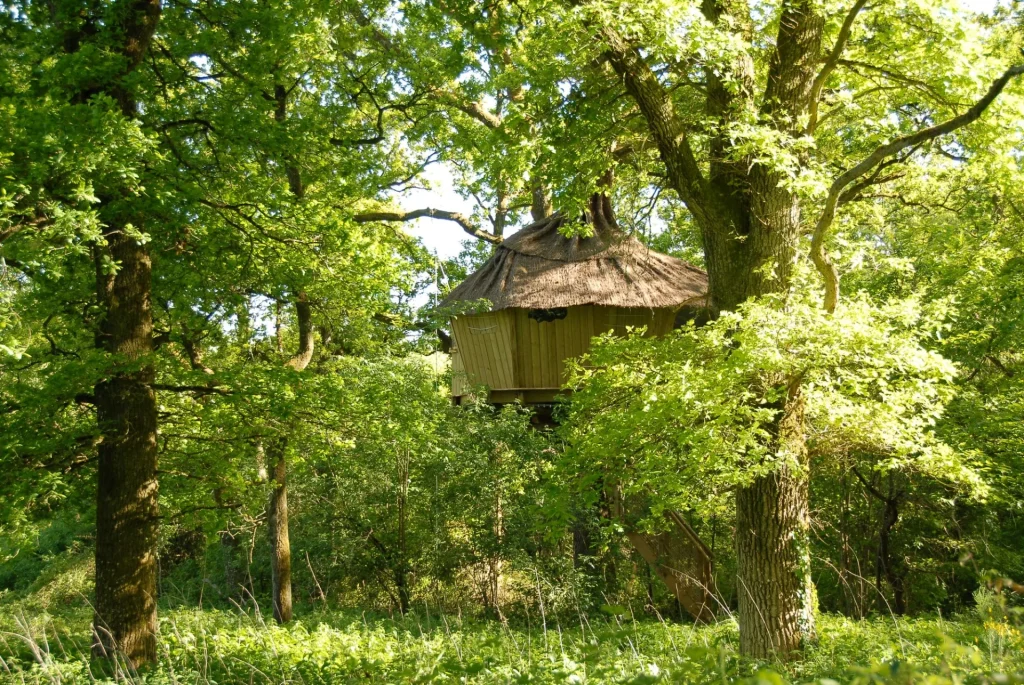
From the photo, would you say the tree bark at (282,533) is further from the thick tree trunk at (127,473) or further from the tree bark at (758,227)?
the tree bark at (758,227)

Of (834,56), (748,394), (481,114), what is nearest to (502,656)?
(748,394)

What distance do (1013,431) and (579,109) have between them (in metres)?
7.02

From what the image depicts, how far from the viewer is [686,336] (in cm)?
750

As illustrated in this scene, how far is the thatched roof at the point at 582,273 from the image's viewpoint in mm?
14352

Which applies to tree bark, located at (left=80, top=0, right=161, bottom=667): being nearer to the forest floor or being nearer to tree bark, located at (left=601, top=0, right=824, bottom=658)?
the forest floor

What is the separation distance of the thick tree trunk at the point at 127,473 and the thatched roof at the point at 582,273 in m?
6.62

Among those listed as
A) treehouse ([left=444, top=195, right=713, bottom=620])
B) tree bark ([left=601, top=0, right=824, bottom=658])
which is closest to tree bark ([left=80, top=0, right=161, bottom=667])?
tree bark ([left=601, top=0, right=824, bottom=658])

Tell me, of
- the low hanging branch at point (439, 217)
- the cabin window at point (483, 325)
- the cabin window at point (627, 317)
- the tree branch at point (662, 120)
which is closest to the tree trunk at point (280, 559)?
the cabin window at point (483, 325)

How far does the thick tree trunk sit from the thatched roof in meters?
6.62

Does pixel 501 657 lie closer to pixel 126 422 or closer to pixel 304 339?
pixel 126 422

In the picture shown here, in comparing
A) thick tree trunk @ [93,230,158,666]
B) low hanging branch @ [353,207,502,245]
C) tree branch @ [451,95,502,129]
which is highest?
tree branch @ [451,95,502,129]

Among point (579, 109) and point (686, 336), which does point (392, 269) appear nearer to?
point (579, 109)

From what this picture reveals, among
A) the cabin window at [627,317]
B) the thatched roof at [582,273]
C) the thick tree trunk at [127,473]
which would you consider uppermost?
the thatched roof at [582,273]

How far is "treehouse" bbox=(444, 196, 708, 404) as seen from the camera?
14.5 m
